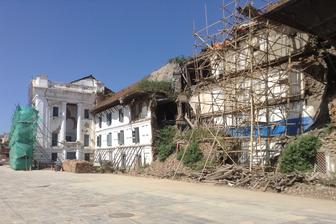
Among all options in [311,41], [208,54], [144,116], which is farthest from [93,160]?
[311,41]

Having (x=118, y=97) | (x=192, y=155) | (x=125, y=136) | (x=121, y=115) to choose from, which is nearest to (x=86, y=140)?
(x=121, y=115)

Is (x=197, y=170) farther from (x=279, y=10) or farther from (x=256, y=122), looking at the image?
(x=279, y=10)

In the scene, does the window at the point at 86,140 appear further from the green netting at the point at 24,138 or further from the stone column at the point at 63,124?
the green netting at the point at 24,138

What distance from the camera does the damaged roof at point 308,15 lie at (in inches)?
682

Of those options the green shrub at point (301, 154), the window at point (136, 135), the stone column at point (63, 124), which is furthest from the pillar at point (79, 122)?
the green shrub at point (301, 154)

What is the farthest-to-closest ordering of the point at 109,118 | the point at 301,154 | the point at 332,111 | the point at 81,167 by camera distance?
the point at 109,118, the point at 81,167, the point at 332,111, the point at 301,154

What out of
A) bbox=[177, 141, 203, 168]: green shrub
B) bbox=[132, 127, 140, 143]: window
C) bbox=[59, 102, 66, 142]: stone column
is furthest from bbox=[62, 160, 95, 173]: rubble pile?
bbox=[177, 141, 203, 168]: green shrub

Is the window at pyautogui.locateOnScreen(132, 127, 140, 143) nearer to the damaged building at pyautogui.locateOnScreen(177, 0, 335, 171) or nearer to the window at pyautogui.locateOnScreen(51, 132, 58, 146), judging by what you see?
the damaged building at pyautogui.locateOnScreen(177, 0, 335, 171)

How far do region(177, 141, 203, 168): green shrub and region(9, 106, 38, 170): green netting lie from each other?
2599cm

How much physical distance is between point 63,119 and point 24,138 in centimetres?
598

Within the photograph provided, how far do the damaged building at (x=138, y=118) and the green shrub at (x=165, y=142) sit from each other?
30.7 inches

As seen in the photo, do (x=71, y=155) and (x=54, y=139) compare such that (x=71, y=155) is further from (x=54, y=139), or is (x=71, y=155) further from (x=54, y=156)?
(x=54, y=139)

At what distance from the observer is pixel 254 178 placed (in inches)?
805

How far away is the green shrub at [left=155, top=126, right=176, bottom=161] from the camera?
108 ft
